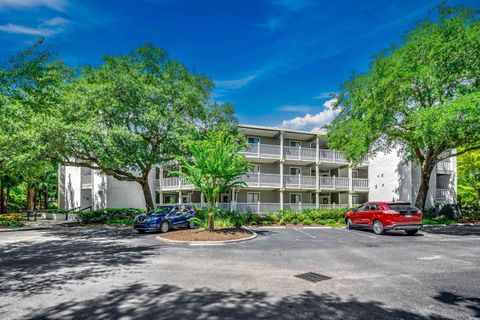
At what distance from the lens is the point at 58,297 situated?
591 cm

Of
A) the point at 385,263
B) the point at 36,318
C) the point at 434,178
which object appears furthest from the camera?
the point at 434,178

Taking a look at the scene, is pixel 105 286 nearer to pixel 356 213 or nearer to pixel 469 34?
pixel 356 213

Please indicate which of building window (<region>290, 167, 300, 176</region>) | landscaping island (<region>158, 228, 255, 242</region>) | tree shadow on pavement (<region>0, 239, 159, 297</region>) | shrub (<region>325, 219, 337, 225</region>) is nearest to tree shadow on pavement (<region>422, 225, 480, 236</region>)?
shrub (<region>325, 219, 337, 225</region>)

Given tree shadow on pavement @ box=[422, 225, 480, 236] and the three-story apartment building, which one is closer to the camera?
tree shadow on pavement @ box=[422, 225, 480, 236]

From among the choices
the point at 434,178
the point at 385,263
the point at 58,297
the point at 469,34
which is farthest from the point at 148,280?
the point at 434,178

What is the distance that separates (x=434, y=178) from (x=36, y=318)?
115ft

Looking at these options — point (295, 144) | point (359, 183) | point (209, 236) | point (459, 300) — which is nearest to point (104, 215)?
point (209, 236)

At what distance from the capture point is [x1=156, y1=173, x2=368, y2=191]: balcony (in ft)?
86.8

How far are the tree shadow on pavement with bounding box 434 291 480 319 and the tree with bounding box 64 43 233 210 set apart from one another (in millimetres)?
15608

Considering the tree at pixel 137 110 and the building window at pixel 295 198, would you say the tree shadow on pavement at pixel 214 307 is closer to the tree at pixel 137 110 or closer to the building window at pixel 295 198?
the tree at pixel 137 110

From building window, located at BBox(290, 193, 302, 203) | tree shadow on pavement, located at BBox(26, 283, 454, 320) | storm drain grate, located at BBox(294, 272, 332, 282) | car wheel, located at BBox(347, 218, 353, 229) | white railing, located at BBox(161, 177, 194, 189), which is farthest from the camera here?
building window, located at BBox(290, 193, 302, 203)

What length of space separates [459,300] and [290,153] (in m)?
22.9

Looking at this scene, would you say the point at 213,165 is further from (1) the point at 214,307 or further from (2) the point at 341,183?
(2) the point at 341,183

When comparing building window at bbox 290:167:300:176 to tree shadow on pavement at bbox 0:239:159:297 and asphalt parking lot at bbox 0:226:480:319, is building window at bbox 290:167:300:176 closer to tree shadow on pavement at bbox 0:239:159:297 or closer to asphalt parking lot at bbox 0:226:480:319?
asphalt parking lot at bbox 0:226:480:319
